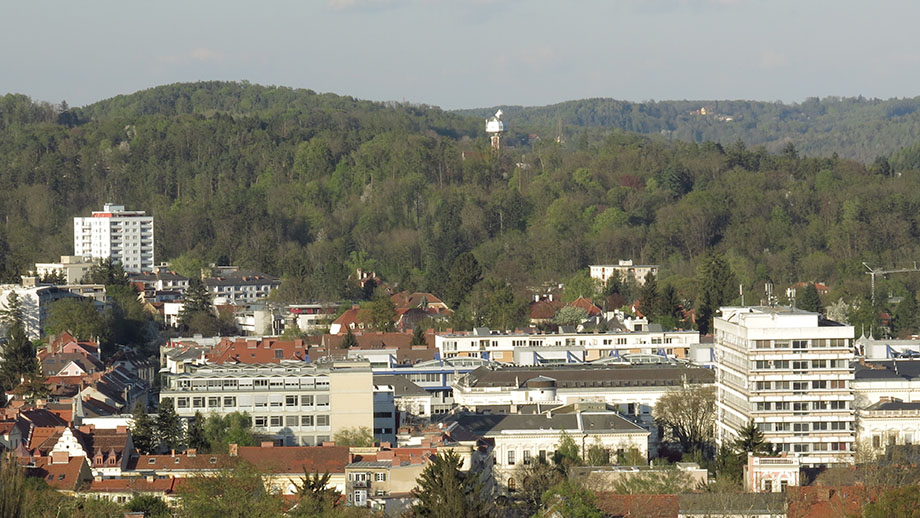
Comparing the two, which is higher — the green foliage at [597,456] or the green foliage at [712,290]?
the green foliage at [712,290]

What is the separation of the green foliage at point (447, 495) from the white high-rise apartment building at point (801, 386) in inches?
550

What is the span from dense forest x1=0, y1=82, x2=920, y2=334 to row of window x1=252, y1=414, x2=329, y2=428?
3504 centimetres

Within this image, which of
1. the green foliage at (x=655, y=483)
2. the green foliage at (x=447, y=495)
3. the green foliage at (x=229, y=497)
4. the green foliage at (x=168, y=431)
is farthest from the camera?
the green foliage at (x=168, y=431)

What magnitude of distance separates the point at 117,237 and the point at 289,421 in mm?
57331

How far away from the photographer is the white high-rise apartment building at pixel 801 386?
44.3 meters

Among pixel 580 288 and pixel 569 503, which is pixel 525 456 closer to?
pixel 569 503

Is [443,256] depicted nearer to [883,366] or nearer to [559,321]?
[559,321]

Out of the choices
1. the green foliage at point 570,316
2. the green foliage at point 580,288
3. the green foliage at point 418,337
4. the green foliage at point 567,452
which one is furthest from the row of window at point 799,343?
the green foliage at point 580,288

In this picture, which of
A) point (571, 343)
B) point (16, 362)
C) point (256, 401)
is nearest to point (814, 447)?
point (256, 401)

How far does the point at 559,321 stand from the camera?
247ft

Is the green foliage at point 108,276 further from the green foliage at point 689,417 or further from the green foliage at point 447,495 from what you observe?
the green foliage at point 447,495

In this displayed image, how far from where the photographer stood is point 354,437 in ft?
148

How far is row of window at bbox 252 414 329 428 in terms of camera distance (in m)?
46.9

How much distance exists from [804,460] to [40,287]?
42135 millimetres
